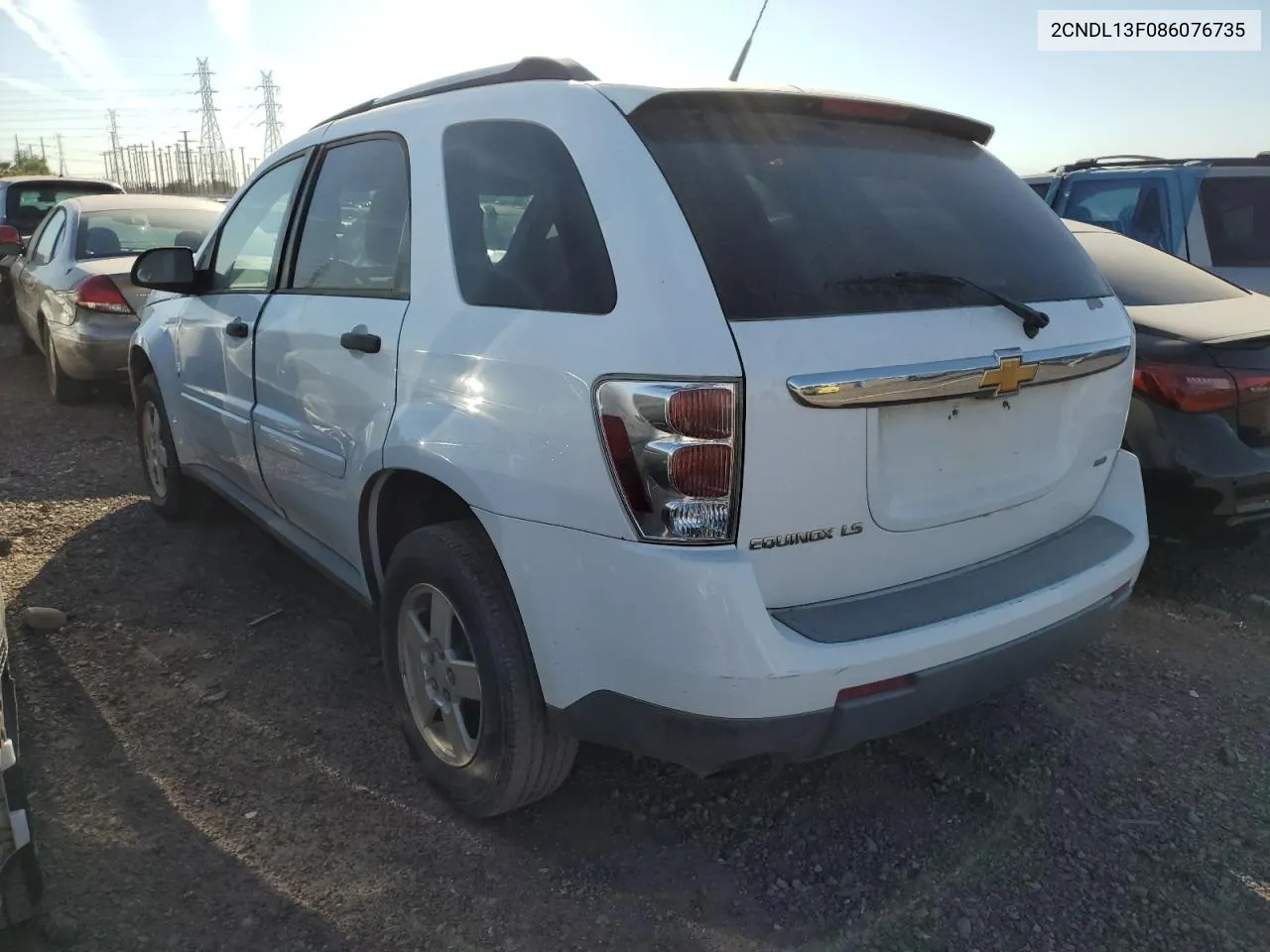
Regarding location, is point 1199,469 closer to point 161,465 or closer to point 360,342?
point 360,342

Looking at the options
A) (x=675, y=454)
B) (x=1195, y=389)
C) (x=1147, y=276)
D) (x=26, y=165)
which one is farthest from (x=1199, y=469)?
(x=26, y=165)

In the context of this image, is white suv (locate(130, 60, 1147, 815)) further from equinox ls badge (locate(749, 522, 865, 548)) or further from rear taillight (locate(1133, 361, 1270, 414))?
rear taillight (locate(1133, 361, 1270, 414))

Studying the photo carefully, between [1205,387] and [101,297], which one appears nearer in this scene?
[1205,387]

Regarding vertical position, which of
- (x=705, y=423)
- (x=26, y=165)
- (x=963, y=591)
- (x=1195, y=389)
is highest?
(x=705, y=423)

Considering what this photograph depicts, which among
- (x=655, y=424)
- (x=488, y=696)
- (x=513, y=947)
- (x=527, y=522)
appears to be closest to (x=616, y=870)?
(x=513, y=947)

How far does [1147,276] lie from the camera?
444 centimetres

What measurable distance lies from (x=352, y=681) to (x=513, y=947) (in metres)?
1.40

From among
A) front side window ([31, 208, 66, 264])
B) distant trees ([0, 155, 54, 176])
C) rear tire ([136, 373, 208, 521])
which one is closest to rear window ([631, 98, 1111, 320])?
rear tire ([136, 373, 208, 521])

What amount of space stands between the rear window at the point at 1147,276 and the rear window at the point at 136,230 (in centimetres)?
603

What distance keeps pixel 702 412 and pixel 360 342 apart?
119cm

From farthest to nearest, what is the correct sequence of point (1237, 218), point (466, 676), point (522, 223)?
point (1237, 218)
point (466, 676)
point (522, 223)

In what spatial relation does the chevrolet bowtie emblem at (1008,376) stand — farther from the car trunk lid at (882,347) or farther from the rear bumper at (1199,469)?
the rear bumper at (1199,469)

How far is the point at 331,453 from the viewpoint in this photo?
292 cm

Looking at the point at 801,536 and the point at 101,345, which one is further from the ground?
the point at 801,536
